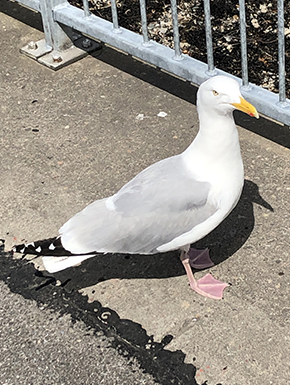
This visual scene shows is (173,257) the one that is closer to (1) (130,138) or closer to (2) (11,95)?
(1) (130,138)

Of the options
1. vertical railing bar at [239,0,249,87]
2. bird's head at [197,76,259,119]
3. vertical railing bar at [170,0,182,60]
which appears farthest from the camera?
vertical railing bar at [170,0,182,60]

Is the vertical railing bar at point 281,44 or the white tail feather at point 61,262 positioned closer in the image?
the white tail feather at point 61,262

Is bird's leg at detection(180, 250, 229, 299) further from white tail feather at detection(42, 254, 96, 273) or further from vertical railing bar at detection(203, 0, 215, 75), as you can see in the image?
vertical railing bar at detection(203, 0, 215, 75)

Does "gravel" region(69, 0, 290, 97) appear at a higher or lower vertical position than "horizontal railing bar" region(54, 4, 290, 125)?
lower

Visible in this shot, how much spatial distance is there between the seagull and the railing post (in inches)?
92.0

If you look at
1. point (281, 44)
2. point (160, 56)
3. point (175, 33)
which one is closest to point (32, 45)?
point (160, 56)

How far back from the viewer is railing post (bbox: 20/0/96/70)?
514 cm

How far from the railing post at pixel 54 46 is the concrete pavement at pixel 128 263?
29cm

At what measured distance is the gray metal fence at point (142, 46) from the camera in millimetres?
3896

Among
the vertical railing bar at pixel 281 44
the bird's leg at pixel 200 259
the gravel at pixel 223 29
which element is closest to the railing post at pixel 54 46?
the gravel at pixel 223 29

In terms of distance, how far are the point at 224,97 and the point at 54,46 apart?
Result: 8.78 ft

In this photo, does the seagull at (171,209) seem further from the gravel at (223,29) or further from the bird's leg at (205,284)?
the gravel at (223,29)

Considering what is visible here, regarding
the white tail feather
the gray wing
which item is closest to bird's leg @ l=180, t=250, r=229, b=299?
the gray wing

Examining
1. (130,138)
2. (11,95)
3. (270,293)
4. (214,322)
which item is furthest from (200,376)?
(11,95)
